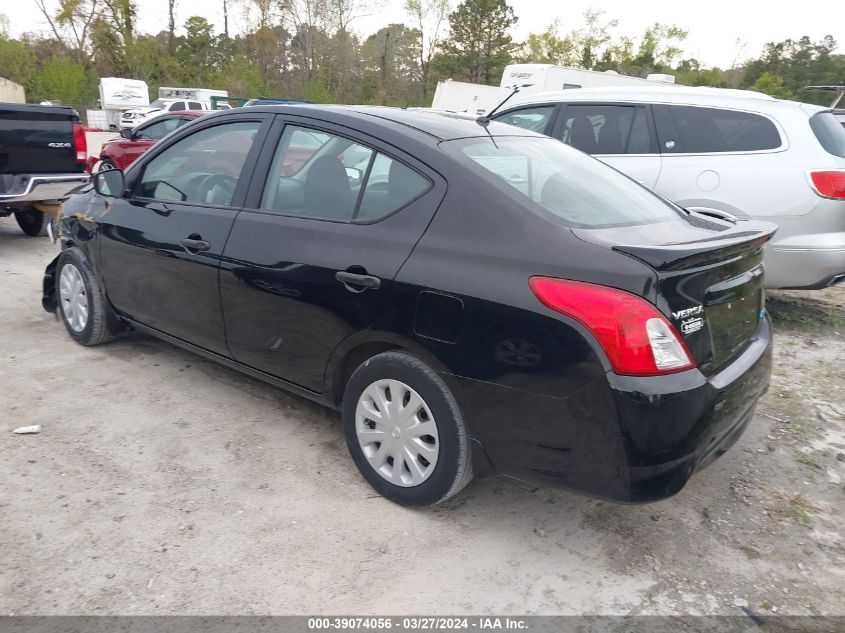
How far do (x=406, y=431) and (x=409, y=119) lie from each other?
149 centimetres

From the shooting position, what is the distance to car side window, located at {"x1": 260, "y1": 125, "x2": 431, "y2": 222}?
9.57ft

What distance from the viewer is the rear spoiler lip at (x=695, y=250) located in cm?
230

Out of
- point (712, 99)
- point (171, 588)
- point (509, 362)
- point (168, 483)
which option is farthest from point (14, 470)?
point (712, 99)

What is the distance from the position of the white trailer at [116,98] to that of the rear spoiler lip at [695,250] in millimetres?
37358

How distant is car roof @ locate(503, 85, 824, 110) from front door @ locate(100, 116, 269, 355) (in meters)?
3.73

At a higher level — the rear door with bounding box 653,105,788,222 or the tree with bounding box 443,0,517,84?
the tree with bounding box 443,0,517,84

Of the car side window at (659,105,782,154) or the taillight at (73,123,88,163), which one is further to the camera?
the taillight at (73,123,88,163)

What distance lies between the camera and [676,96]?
571 cm

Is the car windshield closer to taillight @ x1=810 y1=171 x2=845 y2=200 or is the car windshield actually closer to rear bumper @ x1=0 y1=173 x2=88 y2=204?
taillight @ x1=810 y1=171 x2=845 y2=200

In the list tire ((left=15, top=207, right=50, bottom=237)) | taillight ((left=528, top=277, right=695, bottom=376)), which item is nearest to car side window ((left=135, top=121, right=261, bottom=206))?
taillight ((left=528, top=277, right=695, bottom=376))

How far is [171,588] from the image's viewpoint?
7.95 feet

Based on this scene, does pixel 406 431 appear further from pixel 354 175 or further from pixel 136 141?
pixel 136 141

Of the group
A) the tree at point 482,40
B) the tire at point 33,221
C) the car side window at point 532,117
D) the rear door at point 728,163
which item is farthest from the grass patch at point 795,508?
the tree at point 482,40

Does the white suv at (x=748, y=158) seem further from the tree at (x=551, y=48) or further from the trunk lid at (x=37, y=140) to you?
the tree at (x=551, y=48)
